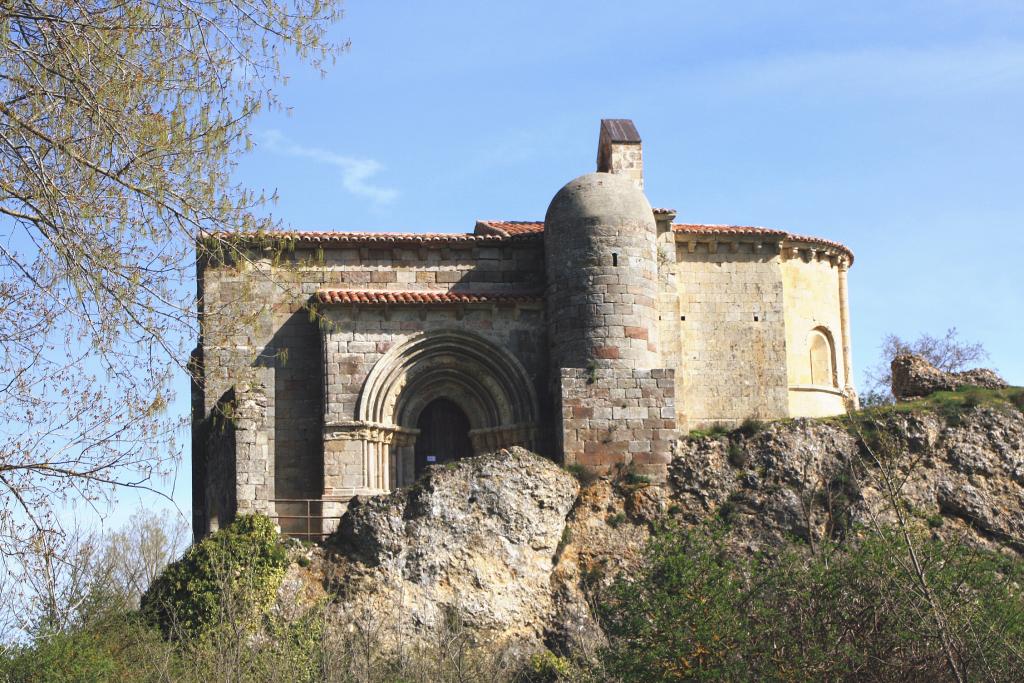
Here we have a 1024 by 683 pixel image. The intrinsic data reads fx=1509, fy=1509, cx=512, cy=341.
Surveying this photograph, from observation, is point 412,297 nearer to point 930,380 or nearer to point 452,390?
point 452,390

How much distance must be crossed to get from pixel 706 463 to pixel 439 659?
646cm

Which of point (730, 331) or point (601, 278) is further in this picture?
point (730, 331)

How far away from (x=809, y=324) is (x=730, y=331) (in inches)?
84.9

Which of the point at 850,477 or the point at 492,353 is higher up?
the point at 492,353

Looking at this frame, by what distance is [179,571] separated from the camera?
2133 centimetres

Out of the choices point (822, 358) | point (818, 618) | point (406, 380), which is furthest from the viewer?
point (822, 358)

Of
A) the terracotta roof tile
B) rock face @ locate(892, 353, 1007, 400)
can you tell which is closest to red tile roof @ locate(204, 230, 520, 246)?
the terracotta roof tile

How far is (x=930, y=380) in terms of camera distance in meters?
27.3

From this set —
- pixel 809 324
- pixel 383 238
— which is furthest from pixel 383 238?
pixel 809 324

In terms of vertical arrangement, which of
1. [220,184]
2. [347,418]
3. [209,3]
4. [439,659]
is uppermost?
[209,3]

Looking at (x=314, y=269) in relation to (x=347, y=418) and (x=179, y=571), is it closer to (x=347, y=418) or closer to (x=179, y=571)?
(x=347, y=418)

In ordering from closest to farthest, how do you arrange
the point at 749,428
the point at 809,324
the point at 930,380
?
the point at 749,428 < the point at 930,380 < the point at 809,324

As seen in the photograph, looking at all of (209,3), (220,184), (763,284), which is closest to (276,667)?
(220,184)

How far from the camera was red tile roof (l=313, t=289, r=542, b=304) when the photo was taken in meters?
24.8
